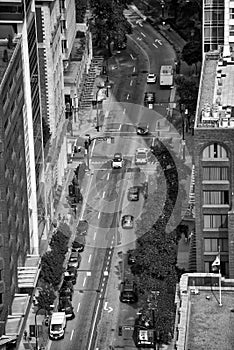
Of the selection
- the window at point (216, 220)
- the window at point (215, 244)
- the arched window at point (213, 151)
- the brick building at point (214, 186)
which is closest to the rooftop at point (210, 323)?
the brick building at point (214, 186)

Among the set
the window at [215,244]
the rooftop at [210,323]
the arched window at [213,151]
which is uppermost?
the arched window at [213,151]

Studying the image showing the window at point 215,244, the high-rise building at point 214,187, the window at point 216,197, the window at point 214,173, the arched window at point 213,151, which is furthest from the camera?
the window at point 215,244

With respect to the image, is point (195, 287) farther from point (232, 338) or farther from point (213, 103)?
point (213, 103)

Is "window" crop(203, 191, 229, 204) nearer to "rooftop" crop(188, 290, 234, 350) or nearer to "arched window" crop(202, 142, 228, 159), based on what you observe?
"arched window" crop(202, 142, 228, 159)

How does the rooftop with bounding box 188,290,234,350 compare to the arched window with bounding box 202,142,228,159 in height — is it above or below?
below

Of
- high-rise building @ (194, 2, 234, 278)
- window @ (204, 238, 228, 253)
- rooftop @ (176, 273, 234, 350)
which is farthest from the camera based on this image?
window @ (204, 238, 228, 253)

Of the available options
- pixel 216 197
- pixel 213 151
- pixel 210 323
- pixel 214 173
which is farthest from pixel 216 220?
pixel 210 323

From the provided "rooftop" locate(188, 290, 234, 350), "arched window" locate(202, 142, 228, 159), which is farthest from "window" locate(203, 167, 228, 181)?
"rooftop" locate(188, 290, 234, 350)

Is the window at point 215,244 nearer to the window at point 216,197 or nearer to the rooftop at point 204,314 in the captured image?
the window at point 216,197
